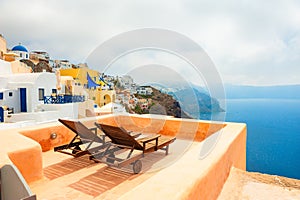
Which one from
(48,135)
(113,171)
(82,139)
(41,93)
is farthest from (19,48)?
(113,171)

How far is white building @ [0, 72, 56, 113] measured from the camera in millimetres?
13630

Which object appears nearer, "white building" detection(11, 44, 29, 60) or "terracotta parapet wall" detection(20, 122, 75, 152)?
"terracotta parapet wall" detection(20, 122, 75, 152)

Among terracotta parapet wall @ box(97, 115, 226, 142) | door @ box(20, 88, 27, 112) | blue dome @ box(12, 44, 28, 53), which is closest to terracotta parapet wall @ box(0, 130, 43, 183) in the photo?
terracotta parapet wall @ box(97, 115, 226, 142)

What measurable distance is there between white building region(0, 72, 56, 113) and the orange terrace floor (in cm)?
1153

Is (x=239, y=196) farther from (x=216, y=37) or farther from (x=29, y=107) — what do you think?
(x=29, y=107)

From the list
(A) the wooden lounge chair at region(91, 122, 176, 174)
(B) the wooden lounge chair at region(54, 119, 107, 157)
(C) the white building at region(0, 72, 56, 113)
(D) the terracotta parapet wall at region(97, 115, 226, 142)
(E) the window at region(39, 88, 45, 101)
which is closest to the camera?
(A) the wooden lounge chair at region(91, 122, 176, 174)

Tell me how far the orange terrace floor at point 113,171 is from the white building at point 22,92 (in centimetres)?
1153

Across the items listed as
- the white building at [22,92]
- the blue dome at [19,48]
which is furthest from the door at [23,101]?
the blue dome at [19,48]

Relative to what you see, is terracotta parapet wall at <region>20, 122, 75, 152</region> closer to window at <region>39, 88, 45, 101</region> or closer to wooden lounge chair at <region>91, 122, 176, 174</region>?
wooden lounge chair at <region>91, 122, 176, 174</region>

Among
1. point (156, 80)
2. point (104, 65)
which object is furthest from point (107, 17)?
point (156, 80)

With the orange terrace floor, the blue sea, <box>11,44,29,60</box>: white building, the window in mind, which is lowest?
the blue sea

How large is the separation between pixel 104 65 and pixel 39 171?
5498 mm

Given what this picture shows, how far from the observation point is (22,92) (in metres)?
14.1

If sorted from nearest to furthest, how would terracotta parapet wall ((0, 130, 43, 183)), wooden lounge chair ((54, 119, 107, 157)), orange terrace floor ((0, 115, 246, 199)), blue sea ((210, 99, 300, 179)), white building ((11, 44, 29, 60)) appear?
orange terrace floor ((0, 115, 246, 199)) → terracotta parapet wall ((0, 130, 43, 183)) → wooden lounge chair ((54, 119, 107, 157)) → blue sea ((210, 99, 300, 179)) → white building ((11, 44, 29, 60))
